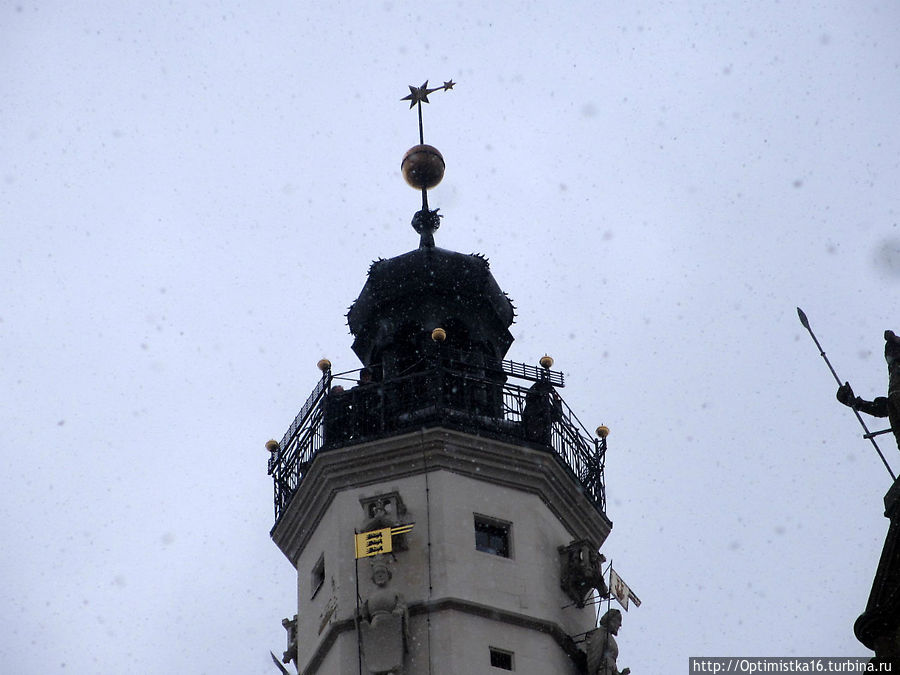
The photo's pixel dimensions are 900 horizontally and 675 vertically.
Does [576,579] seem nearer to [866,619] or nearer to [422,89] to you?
[866,619]

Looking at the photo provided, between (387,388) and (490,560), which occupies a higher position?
(387,388)

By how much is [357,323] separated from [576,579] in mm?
9090

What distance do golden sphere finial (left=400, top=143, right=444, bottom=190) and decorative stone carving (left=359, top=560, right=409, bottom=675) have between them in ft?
44.4

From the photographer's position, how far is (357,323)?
5003 cm

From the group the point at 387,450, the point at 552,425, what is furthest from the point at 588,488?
the point at 387,450

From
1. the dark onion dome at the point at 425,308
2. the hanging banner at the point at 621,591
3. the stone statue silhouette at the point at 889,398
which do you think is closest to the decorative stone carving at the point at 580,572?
the hanging banner at the point at 621,591

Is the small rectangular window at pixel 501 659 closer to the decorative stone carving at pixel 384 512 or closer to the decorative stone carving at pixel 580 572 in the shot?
the decorative stone carving at pixel 580 572

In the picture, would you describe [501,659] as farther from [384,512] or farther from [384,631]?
[384,512]

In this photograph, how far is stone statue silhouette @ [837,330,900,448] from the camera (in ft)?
114

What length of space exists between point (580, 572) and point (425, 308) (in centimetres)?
800

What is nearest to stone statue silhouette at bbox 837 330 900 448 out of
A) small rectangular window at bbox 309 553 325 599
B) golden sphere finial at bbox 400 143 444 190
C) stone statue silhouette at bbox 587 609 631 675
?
stone statue silhouette at bbox 587 609 631 675

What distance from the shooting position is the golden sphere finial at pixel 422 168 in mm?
52906

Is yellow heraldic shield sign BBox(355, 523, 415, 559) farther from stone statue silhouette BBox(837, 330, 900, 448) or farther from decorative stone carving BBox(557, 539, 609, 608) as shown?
stone statue silhouette BBox(837, 330, 900, 448)

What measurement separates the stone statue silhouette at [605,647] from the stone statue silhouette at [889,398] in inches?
371
